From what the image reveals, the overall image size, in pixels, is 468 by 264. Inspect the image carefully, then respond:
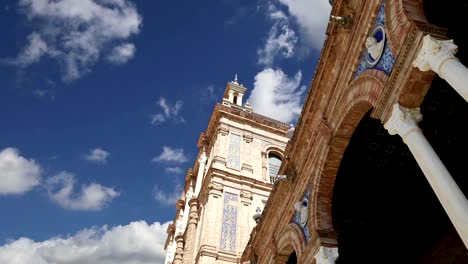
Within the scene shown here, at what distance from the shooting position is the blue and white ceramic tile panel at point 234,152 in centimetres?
2096

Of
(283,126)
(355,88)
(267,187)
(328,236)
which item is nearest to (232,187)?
(267,187)

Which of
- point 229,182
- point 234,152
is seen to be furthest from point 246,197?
point 234,152

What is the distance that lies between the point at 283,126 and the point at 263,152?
2.91m

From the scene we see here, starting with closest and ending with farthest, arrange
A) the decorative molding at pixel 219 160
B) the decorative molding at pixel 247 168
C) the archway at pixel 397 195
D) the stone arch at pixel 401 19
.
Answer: the stone arch at pixel 401 19, the archway at pixel 397 195, the decorative molding at pixel 219 160, the decorative molding at pixel 247 168

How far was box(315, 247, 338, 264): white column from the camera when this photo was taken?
7.47 metres

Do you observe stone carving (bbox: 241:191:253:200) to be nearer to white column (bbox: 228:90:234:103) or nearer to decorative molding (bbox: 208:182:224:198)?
decorative molding (bbox: 208:182:224:198)

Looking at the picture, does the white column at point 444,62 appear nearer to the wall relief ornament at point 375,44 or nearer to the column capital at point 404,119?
the column capital at point 404,119

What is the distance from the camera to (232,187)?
19812mm

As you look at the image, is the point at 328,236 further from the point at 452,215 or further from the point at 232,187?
the point at 232,187

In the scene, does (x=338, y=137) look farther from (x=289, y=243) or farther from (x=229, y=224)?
(x=229, y=224)

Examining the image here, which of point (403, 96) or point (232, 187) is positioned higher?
point (232, 187)

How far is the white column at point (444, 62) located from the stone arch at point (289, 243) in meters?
4.85

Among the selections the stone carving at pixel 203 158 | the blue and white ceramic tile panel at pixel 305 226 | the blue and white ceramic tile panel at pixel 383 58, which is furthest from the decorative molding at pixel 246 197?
the blue and white ceramic tile panel at pixel 383 58

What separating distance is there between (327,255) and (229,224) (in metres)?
11.1
